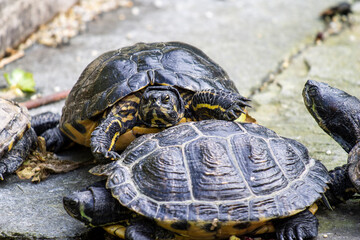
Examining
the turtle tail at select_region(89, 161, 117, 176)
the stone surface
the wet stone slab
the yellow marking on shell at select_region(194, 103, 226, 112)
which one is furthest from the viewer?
the stone surface

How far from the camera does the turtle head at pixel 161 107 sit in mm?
3822

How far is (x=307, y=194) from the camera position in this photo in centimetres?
326

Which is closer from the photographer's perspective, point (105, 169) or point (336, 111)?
point (105, 169)

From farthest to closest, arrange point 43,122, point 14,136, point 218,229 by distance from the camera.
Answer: point 43,122, point 14,136, point 218,229

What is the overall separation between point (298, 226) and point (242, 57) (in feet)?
14.0

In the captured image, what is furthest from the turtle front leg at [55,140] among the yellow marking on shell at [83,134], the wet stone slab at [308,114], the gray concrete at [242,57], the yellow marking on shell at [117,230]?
the wet stone slab at [308,114]

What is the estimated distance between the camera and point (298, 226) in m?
3.24

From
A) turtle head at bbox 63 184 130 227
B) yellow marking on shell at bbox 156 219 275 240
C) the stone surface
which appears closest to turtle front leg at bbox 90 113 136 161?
turtle head at bbox 63 184 130 227

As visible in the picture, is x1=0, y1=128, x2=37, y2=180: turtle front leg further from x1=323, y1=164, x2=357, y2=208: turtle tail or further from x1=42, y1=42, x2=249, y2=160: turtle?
x1=323, y1=164, x2=357, y2=208: turtle tail

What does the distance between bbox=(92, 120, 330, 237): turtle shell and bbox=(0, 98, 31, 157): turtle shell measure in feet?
3.56

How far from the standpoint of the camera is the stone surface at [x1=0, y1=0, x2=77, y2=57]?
6.73 m

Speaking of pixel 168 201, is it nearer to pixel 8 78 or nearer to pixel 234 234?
pixel 234 234

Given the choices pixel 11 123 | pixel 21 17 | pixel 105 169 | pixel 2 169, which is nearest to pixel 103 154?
pixel 105 169

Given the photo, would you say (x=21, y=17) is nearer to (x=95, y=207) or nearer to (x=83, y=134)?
(x=83, y=134)
